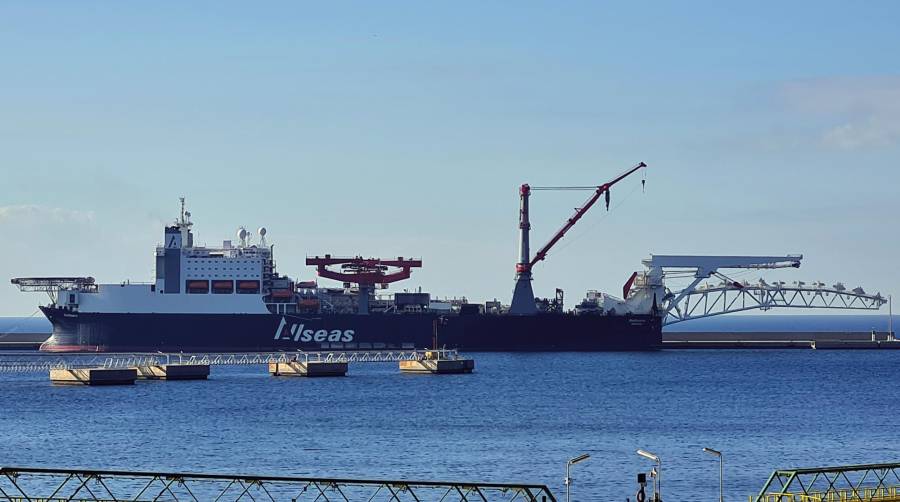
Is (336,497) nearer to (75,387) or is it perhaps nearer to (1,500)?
(1,500)

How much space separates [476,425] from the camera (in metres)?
78.8

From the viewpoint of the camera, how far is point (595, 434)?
74.8 metres

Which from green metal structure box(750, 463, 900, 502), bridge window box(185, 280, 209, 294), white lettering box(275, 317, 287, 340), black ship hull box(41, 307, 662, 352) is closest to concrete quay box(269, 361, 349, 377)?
white lettering box(275, 317, 287, 340)

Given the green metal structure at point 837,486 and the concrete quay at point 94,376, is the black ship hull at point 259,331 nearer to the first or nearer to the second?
the concrete quay at point 94,376

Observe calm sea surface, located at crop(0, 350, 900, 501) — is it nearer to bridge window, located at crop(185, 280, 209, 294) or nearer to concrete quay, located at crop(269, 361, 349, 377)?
concrete quay, located at crop(269, 361, 349, 377)

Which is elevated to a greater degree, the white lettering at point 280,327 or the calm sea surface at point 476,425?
the white lettering at point 280,327

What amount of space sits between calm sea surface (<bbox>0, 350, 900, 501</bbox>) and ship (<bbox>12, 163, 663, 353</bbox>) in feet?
60.1

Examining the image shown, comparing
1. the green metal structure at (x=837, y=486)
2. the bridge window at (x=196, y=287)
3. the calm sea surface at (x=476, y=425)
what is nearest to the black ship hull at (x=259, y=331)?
the bridge window at (x=196, y=287)

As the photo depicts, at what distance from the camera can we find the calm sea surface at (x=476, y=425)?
206ft

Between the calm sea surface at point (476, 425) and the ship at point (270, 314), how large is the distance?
18.3m

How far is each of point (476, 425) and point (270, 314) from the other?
67888 millimetres

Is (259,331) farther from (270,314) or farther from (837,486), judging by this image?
(837,486)

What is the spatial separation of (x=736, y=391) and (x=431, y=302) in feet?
167

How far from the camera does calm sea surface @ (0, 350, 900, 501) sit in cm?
6269
